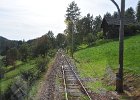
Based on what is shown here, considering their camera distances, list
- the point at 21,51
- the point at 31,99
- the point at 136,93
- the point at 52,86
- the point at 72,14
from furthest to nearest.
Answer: the point at 72,14 < the point at 21,51 < the point at 52,86 < the point at 136,93 < the point at 31,99

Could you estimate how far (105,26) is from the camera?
7800 cm

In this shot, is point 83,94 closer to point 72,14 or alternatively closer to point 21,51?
point 21,51

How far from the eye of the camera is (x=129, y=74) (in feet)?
76.3

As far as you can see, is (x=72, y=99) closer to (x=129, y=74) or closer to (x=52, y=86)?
(x=52, y=86)

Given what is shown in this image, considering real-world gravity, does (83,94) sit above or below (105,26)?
below

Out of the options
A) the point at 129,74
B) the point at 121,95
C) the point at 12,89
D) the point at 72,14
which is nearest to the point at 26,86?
the point at 12,89

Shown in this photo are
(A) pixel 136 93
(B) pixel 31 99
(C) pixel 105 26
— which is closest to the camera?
(B) pixel 31 99

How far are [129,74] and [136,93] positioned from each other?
191 inches

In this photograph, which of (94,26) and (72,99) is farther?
(94,26)

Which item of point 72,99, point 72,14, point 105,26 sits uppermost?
point 72,14

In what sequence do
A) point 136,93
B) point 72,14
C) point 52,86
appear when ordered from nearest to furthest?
point 136,93 < point 52,86 < point 72,14

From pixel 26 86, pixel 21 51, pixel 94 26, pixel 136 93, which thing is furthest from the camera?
pixel 94 26

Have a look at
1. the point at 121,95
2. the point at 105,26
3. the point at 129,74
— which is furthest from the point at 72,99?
the point at 105,26

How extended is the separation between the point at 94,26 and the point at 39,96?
140773mm
